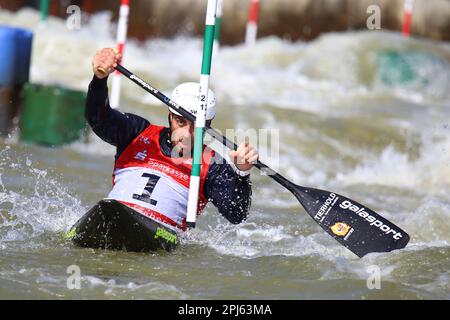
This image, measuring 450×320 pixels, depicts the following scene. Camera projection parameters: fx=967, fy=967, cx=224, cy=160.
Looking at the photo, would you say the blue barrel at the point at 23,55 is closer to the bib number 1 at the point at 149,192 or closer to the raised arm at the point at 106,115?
the raised arm at the point at 106,115

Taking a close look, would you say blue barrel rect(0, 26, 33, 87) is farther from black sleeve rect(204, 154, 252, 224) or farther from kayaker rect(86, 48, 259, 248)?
black sleeve rect(204, 154, 252, 224)

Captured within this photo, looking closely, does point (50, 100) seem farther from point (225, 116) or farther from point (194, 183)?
point (194, 183)

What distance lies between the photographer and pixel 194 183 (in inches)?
225

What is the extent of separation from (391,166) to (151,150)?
5.16 m

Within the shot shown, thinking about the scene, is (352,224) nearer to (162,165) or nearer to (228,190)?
(228,190)

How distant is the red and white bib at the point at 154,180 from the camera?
5.86 metres

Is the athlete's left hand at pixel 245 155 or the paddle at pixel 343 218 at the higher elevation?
the athlete's left hand at pixel 245 155

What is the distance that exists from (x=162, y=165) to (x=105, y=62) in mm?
749

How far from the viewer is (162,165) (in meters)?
6.04

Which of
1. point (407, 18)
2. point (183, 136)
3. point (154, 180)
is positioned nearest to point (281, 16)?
point (407, 18)

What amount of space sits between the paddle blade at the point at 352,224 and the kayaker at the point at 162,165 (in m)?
0.55

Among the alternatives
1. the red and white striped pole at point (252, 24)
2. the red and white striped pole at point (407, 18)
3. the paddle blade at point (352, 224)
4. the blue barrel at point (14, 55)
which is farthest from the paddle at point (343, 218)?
the red and white striped pole at point (407, 18)
